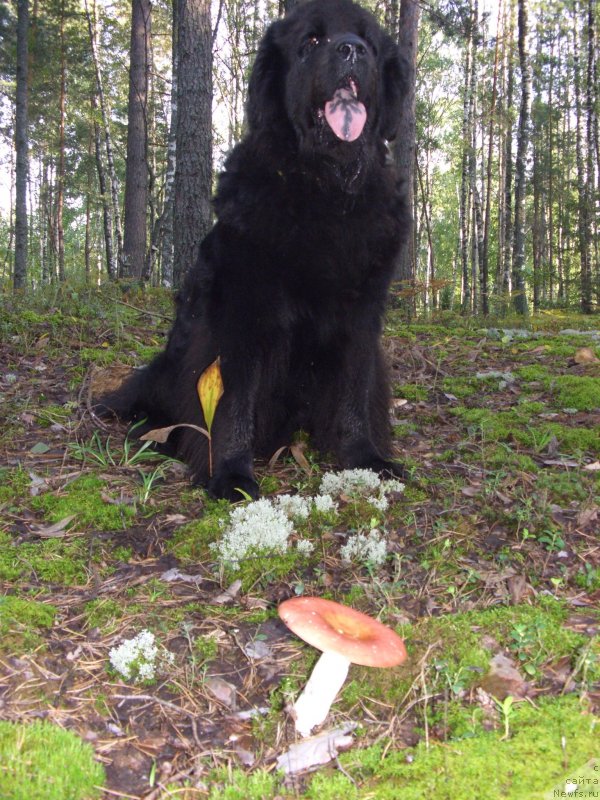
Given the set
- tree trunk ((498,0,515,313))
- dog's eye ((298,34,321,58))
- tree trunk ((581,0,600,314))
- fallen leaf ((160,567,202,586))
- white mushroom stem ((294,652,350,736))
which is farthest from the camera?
tree trunk ((498,0,515,313))

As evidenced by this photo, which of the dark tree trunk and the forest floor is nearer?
the forest floor

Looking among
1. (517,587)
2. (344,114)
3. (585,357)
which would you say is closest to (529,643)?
(517,587)

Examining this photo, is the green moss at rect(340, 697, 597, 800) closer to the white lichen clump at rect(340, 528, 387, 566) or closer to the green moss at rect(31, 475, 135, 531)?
the white lichen clump at rect(340, 528, 387, 566)

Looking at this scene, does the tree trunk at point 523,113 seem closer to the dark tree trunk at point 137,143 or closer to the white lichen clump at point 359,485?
the dark tree trunk at point 137,143

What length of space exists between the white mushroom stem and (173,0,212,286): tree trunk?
20.0ft

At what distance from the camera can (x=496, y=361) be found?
541 centimetres

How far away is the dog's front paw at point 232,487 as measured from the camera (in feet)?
8.80

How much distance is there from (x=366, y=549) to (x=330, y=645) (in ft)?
2.54

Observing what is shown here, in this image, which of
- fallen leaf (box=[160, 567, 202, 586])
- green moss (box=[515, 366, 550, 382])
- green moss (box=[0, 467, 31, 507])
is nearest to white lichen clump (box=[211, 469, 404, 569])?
fallen leaf (box=[160, 567, 202, 586])

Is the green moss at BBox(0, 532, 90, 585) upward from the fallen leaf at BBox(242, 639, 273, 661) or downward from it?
upward

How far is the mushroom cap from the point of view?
1.41m

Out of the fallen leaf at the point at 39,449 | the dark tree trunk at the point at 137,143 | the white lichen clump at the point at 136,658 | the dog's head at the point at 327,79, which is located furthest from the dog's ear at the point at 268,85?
the dark tree trunk at the point at 137,143

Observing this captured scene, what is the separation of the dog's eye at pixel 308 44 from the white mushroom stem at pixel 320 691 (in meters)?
2.41

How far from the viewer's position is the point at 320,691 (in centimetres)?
150
